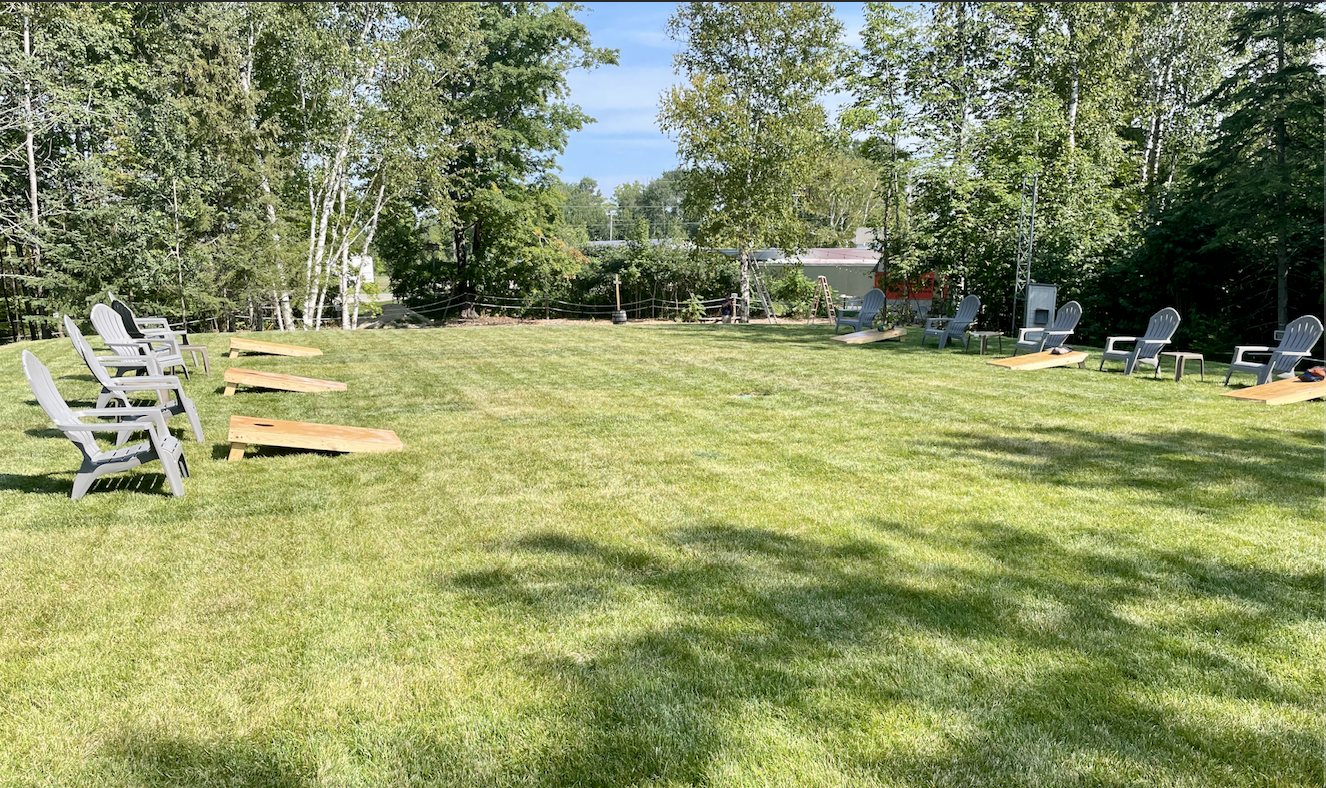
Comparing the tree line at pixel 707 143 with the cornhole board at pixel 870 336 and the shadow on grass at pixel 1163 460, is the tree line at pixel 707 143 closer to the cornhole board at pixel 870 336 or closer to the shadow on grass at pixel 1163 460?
the cornhole board at pixel 870 336

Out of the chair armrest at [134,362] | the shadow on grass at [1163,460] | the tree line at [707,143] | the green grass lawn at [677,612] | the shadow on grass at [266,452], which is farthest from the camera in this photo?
the tree line at [707,143]

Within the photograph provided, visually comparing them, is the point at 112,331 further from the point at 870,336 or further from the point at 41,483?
the point at 870,336

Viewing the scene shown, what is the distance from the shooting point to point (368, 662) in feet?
9.25

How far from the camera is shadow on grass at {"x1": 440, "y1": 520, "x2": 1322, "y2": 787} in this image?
Result: 2264mm

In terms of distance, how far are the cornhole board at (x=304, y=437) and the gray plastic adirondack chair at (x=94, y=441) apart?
72 cm

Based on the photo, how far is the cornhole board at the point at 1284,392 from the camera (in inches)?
315

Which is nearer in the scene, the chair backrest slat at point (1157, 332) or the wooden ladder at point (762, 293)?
the chair backrest slat at point (1157, 332)

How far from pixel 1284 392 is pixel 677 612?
8.30m

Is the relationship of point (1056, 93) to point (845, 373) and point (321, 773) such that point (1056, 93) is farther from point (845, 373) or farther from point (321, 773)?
point (321, 773)

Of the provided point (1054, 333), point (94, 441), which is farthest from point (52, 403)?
point (1054, 333)

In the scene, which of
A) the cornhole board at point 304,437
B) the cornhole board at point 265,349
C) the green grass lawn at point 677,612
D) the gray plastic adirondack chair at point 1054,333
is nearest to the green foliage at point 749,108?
the gray plastic adirondack chair at point 1054,333

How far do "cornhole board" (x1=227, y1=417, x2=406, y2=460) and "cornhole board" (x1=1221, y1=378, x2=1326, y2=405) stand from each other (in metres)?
8.73

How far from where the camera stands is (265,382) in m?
8.38

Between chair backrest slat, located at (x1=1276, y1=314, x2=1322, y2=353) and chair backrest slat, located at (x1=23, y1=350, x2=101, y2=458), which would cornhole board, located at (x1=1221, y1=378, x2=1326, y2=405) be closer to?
chair backrest slat, located at (x1=1276, y1=314, x2=1322, y2=353)
